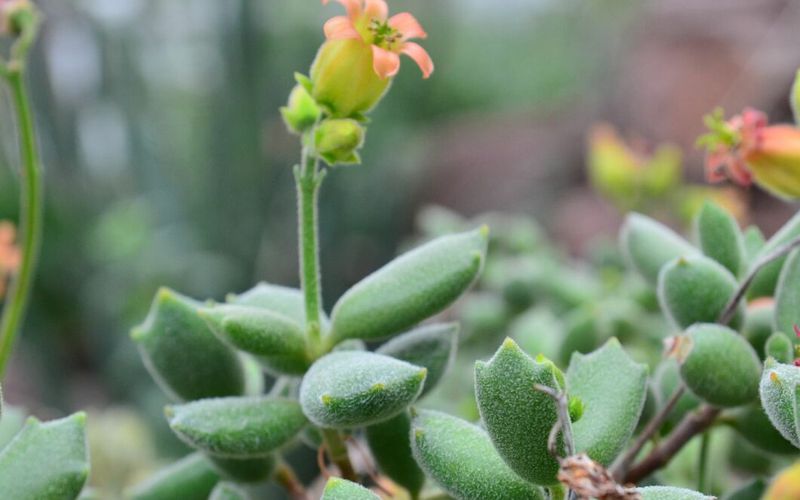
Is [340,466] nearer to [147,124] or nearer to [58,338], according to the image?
[58,338]

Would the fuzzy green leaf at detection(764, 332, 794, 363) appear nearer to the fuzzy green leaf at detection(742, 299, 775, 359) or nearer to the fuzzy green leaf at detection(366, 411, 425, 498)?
the fuzzy green leaf at detection(742, 299, 775, 359)

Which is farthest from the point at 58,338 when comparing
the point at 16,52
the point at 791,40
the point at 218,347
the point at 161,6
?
the point at 791,40

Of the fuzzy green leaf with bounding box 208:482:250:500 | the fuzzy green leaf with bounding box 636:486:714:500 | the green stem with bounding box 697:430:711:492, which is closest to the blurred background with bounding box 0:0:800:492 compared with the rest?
the fuzzy green leaf with bounding box 208:482:250:500

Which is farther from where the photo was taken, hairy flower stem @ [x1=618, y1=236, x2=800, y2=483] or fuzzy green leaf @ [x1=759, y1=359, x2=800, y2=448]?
hairy flower stem @ [x1=618, y1=236, x2=800, y2=483]

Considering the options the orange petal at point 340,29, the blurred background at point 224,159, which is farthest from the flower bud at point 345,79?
the blurred background at point 224,159

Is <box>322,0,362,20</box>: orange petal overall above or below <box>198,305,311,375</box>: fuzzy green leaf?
above

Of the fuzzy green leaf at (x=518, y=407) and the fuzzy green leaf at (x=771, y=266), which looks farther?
the fuzzy green leaf at (x=771, y=266)

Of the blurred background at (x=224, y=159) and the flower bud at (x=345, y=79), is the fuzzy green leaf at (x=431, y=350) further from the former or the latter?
the blurred background at (x=224, y=159)
